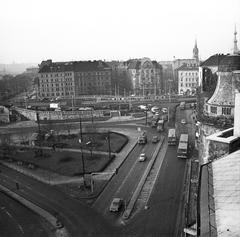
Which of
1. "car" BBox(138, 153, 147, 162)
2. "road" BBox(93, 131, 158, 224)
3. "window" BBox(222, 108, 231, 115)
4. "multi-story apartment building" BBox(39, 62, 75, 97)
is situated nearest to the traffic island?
"road" BBox(93, 131, 158, 224)

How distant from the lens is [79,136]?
52562 millimetres

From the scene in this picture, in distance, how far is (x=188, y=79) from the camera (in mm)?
100875

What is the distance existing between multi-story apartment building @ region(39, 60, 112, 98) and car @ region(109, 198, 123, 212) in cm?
7550

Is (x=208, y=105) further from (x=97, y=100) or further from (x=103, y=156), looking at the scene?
(x=97, y=100)

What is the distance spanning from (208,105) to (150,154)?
32.2 feet

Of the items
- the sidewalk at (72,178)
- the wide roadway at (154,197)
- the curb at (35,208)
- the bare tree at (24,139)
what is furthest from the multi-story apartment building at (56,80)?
the curb at (35,208)

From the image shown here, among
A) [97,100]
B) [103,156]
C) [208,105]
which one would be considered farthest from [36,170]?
[97,100]

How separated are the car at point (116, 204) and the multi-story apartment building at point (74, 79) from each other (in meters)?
75.5

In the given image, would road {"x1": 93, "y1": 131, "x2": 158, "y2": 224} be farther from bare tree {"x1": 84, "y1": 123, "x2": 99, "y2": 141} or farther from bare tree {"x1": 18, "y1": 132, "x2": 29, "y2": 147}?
bare tree {"x1": 18, "y1": 132, "x2": 29, "y2": 147}

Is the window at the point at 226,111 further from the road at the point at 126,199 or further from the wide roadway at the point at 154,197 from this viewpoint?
the road at the point at 126,199

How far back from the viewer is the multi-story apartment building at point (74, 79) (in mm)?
100500

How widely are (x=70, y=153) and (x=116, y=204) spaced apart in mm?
17721

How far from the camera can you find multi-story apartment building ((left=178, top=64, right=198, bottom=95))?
3932 inches

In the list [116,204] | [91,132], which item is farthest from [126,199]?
[91,132]
